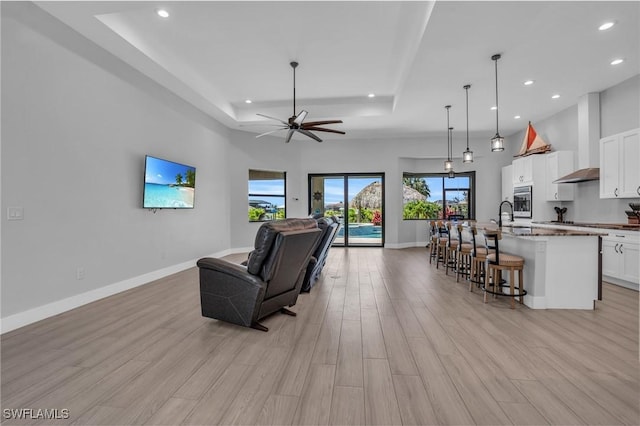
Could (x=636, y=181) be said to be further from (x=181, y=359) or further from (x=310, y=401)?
(x=181, y=359)

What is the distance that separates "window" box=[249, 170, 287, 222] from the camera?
312 inches

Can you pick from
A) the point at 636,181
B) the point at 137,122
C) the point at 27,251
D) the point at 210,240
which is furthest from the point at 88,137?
the point at 636,181

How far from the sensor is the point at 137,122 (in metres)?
4.38

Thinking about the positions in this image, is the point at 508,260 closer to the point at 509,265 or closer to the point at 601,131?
the point at 509,265

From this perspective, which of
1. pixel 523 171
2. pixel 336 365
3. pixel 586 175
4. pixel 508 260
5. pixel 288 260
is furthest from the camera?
pixel 523 171

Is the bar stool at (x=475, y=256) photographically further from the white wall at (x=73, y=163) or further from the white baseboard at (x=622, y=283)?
the white wall at (x=73, y=163)

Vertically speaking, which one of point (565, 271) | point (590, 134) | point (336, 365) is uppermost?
point (590, 134)

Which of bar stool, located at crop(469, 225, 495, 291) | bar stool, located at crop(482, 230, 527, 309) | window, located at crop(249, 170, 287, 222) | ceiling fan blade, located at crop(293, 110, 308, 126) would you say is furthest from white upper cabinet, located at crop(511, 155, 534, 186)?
window, located at crop(249, 170, 287, 222)

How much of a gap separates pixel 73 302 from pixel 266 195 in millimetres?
5218

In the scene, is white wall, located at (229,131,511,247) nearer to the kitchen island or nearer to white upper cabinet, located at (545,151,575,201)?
white upper cabinet, located at (545,151,575,201)

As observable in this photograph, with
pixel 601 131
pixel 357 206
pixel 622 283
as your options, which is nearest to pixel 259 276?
pixel 622 283

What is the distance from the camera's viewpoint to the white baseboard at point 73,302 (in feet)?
9.08

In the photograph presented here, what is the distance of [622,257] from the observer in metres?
4.20

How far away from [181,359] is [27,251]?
2169 millimetres
